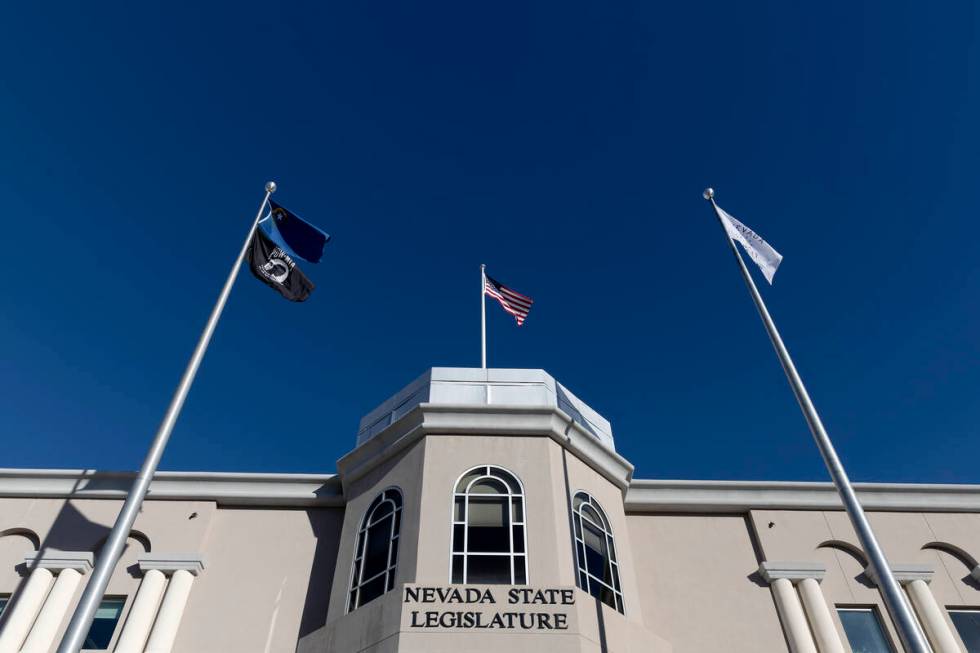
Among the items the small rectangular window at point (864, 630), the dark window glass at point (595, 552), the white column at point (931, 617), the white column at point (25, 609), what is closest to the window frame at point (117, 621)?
the white column at point (25, 609)

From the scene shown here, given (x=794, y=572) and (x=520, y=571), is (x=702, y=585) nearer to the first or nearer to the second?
(x=794, y=572)

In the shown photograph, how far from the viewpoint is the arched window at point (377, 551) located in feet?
45.3

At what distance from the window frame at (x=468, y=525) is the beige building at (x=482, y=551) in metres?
0.03

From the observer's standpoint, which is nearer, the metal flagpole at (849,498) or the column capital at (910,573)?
the metal flagpole at (849,498)

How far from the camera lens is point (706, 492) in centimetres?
1723

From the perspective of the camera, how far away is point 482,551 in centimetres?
1346

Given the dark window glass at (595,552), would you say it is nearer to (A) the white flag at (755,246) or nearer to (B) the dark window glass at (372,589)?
(B) the dark window glass at (372,589)

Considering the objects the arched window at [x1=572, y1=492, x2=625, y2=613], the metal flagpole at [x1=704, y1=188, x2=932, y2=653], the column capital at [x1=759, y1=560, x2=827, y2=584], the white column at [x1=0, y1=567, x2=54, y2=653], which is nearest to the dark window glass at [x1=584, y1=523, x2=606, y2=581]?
the arched window at [x1=572, y1=492, x2=625, y2=613]

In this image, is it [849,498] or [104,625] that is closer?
[849,498]

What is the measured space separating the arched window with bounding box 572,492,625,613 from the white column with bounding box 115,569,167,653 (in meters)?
8.61

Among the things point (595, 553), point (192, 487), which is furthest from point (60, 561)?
point (595, 553)

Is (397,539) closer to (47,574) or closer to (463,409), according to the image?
(463,409)

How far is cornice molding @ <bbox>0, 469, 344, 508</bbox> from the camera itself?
16531 millimetres

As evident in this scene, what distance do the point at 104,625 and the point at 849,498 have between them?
1432 centimetres
